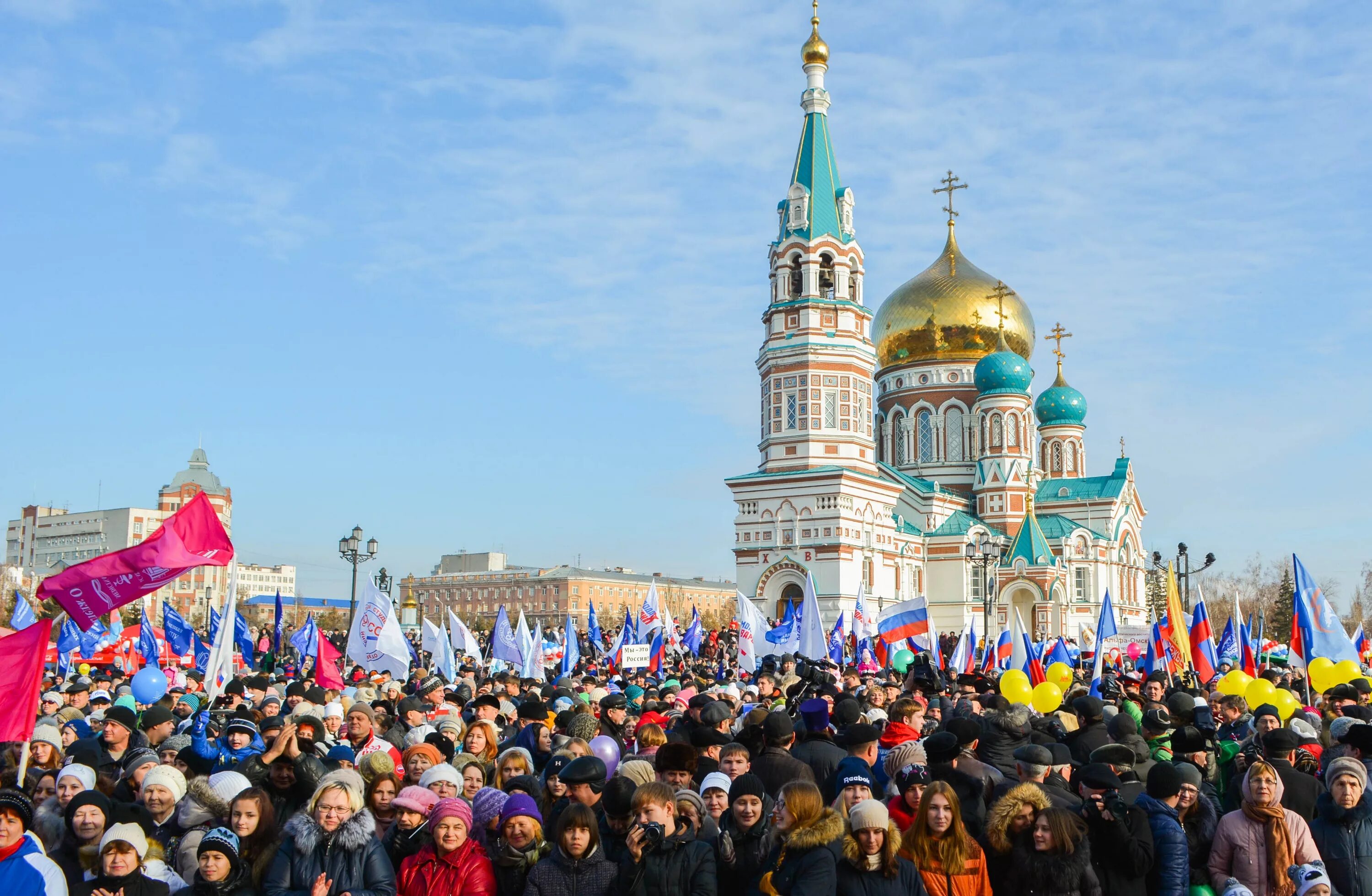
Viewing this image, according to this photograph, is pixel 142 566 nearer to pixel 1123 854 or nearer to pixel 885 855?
pixel 885 855

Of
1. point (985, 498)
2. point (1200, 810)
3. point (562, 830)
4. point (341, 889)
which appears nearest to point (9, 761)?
point (341, 889)

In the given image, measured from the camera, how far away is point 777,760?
700cm

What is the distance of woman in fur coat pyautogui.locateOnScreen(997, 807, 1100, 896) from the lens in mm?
5297

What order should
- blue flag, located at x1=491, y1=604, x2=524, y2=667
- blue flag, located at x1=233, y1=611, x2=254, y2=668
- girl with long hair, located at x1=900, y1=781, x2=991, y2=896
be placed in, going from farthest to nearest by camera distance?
1. blue flag, located at x1=233, y1=611, x2=254, y2=668
2. blue flag, located at x1=491, y1=604, x2=524, y2=667
3. girl with long hair, located at x1=900, y1=781, x2=991, y2=896

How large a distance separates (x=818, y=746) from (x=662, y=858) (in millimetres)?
2302

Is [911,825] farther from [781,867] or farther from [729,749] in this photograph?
[729,749]

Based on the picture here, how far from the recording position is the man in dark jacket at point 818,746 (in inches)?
289

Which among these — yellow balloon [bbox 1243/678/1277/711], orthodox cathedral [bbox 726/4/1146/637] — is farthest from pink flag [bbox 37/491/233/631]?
orthodox cathedral [bbox 726/4/1146/637]

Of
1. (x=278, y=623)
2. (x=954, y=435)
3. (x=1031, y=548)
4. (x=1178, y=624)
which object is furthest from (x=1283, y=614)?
(x=278, y=623)

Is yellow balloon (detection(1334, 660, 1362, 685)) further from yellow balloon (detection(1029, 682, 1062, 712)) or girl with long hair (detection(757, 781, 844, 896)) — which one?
girl with long hair (detection(757, 781, 844, 896))

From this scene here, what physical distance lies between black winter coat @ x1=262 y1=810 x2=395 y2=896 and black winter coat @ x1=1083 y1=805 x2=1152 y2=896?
2971 mm

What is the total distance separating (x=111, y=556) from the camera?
8.27 metres

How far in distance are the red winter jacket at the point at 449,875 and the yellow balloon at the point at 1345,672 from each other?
1047 cm

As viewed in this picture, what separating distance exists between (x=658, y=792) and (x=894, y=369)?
5602 centimetres
